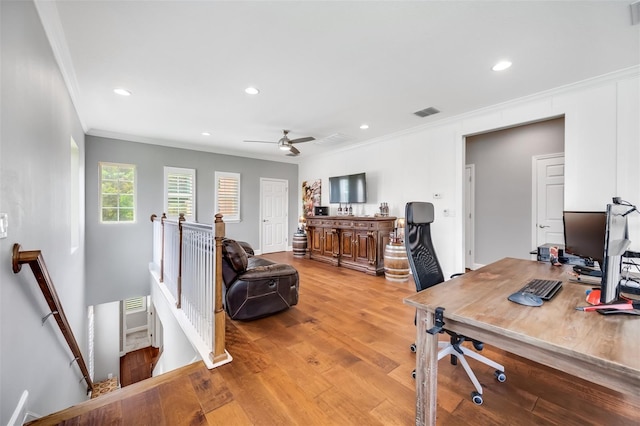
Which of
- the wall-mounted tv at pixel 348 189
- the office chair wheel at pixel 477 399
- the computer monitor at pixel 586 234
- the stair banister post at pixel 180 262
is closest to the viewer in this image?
the office chair wheel at pixel 477 399

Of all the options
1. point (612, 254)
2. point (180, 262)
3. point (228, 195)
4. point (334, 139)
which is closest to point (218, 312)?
point (180, 262)

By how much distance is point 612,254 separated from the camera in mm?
1060

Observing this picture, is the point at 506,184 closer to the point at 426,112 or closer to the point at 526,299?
the point at 426,112

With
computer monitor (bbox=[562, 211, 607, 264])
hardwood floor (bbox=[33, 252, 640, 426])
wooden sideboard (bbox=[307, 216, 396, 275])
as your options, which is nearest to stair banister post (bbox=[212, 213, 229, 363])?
hardwood floor (bbox=[33, 252, 640, 426])

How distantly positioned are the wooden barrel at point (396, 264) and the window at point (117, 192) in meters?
5.01

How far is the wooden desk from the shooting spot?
0.87 meters

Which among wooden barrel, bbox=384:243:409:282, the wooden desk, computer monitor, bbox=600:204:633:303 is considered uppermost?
computer monitor, bbox=600:204:633:303

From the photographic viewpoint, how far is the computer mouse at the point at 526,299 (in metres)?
1.29

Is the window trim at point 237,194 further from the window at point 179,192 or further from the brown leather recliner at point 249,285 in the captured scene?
the brown leather recliner at point 249,285

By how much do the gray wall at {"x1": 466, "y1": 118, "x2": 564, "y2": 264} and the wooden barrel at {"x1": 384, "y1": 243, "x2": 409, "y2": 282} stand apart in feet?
6.36

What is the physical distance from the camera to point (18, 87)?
151 centimetres

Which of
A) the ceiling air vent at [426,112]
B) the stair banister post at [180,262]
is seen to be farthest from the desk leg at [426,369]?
the ceiling air vent at [426,112]

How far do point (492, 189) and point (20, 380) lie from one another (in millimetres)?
6261

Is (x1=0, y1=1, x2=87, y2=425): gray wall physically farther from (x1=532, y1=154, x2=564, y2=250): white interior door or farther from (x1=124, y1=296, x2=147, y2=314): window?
(x1=532, y1=154, x2=564, y2=250): white interior door
